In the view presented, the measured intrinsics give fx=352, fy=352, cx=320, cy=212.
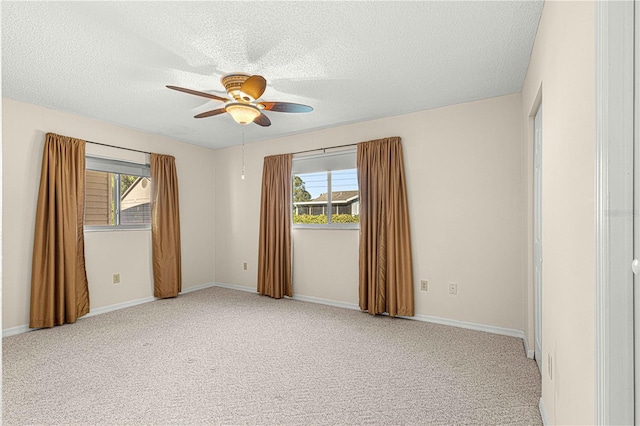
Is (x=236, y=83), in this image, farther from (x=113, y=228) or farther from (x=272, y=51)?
(x=113, y=228)

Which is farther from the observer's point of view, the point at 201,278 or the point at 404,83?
the point at 201,278

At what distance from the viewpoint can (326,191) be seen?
4.77m

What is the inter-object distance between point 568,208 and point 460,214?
2.19m

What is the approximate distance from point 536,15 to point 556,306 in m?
1.73

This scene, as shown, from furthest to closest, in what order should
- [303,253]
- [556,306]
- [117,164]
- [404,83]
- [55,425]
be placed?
[303,253] < [117,164] < [404,83] < [55,425] < [556,306]

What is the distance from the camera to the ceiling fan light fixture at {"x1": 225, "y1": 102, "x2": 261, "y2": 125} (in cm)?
283

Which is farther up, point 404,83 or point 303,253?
point 404,83

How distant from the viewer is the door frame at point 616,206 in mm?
1105

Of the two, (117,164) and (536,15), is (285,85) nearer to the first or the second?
(536,15)

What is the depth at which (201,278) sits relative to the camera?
221 inches

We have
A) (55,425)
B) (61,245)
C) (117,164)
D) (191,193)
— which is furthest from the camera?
(191,193)

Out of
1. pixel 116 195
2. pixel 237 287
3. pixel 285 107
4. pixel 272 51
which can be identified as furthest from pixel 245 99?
pixel 237 287

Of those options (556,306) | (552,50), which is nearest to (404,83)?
(552,50)

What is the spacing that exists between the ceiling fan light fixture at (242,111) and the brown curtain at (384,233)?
A: 5.66 ft
